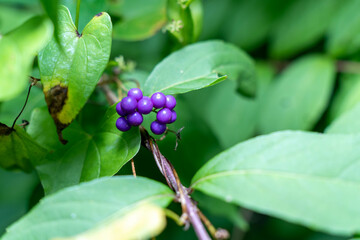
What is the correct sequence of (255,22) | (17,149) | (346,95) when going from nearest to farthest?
1. (17,149)
2. (346,95)
3. (255,22)

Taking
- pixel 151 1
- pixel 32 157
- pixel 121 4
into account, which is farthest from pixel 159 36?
pixel 32 157

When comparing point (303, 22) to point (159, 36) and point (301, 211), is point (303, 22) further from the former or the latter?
point (301, 211)

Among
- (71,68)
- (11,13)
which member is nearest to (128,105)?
(71,68)

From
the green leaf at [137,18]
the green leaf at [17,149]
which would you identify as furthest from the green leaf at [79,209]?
the green leaf at [137,18]

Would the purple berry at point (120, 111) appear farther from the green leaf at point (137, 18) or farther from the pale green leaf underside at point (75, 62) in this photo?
the green leaf at point (137, 18)

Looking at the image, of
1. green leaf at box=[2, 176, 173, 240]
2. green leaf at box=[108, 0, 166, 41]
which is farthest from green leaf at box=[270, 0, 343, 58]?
green leaf at box=[2, 176, 173, 240]

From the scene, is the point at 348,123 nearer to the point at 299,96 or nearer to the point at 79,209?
the point at 299,96
